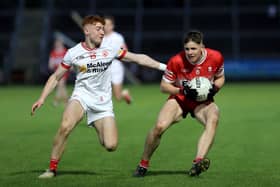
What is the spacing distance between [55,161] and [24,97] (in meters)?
20.5

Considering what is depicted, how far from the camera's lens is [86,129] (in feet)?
57.2

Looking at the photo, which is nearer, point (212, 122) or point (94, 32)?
point (212, 122)

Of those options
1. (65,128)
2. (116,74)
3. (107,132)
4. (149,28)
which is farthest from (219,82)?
(149,28)

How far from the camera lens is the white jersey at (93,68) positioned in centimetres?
1066

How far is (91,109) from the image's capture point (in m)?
10.8

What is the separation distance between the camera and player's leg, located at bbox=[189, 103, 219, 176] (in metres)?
9.86

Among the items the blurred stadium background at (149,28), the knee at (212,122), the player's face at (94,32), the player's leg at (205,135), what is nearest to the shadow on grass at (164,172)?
the player's leg at (205,135)

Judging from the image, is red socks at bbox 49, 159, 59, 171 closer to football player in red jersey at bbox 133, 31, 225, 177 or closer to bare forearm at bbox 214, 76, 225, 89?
football player in red jersey at bbox 133, 31, 225, 177

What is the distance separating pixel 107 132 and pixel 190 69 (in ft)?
4.66

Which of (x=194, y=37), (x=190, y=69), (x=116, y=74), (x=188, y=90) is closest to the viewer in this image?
(x=194, y=37)

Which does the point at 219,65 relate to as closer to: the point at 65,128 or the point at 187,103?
the point at 187,103

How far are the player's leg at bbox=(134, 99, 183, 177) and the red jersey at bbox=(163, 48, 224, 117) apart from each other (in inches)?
5.6

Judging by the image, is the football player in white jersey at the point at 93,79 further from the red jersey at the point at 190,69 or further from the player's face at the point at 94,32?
the red jersey at the point at 190,69

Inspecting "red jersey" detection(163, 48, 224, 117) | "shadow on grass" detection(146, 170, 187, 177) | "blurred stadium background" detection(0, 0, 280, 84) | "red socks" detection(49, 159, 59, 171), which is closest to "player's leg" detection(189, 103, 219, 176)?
"red jersey" detection(163, 48, 224, 117)
